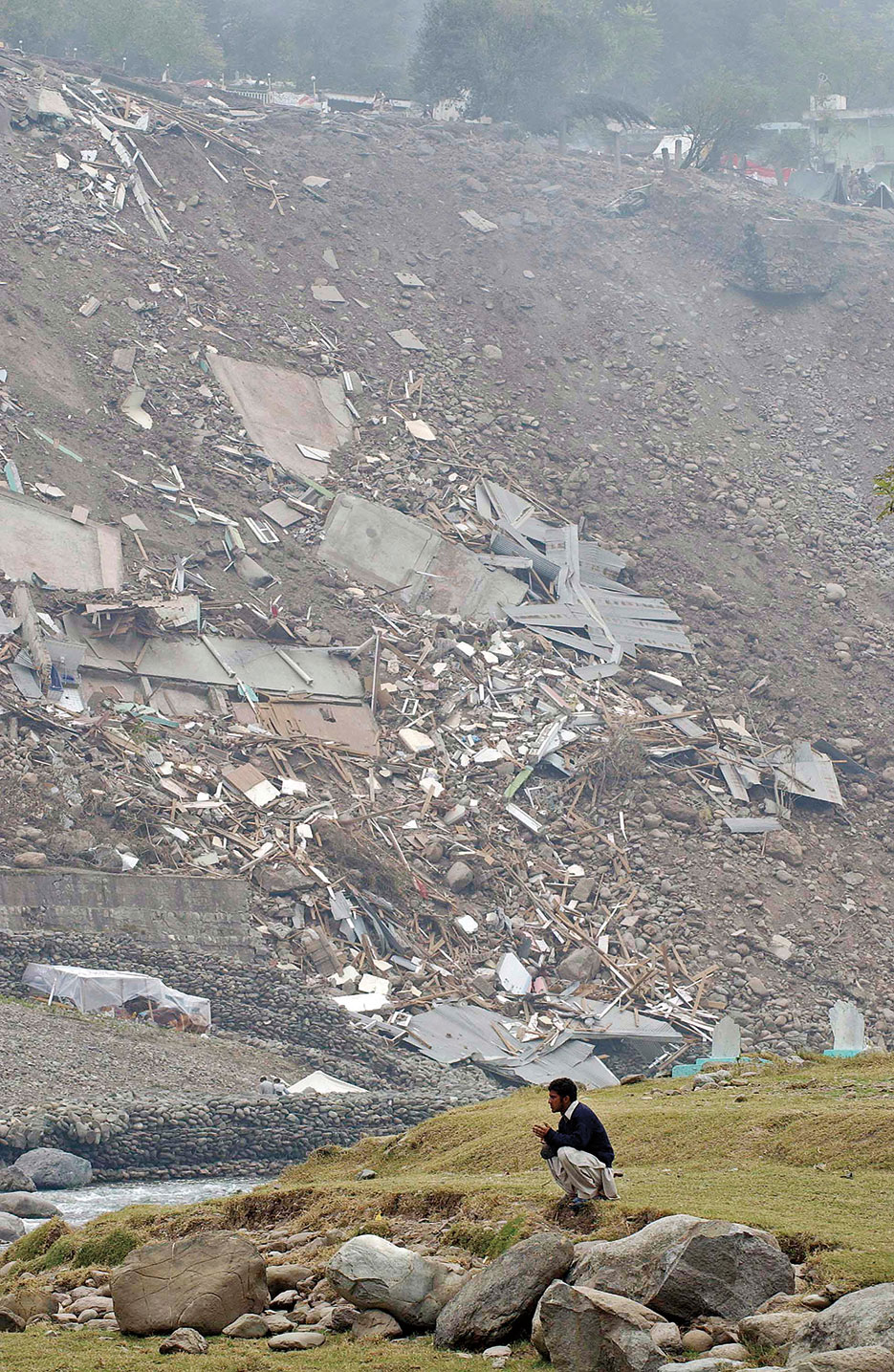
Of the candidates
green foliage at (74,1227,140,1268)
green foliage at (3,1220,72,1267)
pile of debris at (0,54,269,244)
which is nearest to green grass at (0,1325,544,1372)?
green foliage at (74,1227,140,1268)

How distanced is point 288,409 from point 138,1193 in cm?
1844

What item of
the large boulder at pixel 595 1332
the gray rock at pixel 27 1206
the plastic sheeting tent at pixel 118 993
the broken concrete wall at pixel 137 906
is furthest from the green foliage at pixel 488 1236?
the broken concrete wall at pixel 137 906

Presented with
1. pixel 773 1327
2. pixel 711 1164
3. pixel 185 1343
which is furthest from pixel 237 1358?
pixel 711 1164

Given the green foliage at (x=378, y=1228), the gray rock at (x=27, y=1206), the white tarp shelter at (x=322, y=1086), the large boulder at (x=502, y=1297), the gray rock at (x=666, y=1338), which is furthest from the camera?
the white tarp shelter at (x=322, y=1086)

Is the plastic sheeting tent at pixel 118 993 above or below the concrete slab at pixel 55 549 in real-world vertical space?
below

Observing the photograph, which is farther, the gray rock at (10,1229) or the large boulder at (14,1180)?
the large boulder at (14,1180)

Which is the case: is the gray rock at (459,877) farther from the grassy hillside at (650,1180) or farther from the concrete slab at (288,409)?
the concrete slab at (288,409)

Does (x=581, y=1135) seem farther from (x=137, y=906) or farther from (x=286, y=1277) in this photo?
(x=137, y=906)

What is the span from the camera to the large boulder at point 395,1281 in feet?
19.2

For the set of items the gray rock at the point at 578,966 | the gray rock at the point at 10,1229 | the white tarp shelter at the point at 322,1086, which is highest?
the gray rock at the point at 10,1229

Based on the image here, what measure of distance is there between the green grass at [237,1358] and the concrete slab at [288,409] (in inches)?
882

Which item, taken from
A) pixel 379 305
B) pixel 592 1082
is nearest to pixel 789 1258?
pixel 592 1082

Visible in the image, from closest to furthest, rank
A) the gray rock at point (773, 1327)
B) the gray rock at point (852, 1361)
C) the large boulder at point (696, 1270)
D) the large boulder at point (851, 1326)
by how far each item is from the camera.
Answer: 1. the gray rock at point (852, 1361)
2. the large boulder at point (851, 1326)
3. the gray rock at point (773, 1327)
4. the large boulder at point (696, 1270)

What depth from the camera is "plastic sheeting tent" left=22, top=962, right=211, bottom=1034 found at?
53.0ft
